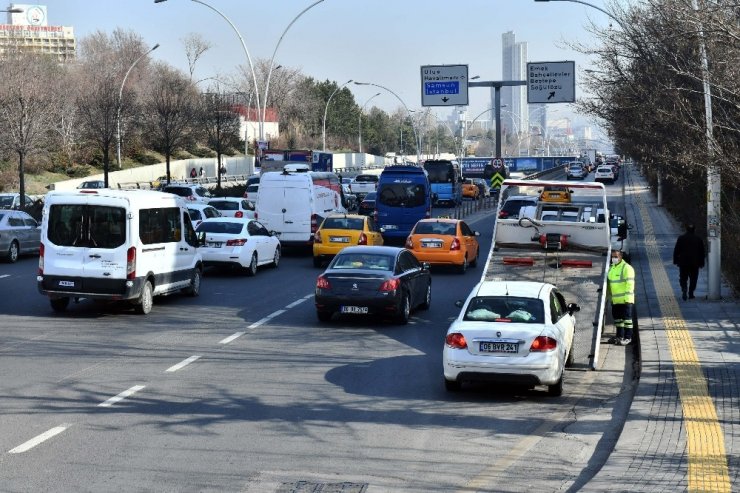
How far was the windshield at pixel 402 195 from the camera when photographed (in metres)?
43.4

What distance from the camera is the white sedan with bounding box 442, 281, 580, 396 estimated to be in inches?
543

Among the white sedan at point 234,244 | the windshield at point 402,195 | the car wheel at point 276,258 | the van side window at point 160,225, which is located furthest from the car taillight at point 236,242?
the windshield at point 402,195

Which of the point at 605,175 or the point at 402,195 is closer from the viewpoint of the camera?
the point at 402,195

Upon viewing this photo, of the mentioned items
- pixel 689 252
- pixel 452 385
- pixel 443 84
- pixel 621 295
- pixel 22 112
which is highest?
pixel 443 84

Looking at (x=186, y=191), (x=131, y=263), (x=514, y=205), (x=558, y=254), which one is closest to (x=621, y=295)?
(x=558, y=254)

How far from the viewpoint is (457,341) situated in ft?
46.1

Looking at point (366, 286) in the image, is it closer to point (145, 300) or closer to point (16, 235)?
point (145, 300)

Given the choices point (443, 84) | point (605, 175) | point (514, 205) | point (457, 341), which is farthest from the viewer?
point (605, 175)

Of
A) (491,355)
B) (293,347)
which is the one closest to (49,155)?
(293,347)

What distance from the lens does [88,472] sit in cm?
1007

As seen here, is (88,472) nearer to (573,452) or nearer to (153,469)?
(153,469)

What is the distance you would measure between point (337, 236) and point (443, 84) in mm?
24953

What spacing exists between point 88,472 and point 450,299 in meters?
15.7

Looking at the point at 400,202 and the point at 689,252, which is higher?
the point at 400,202
